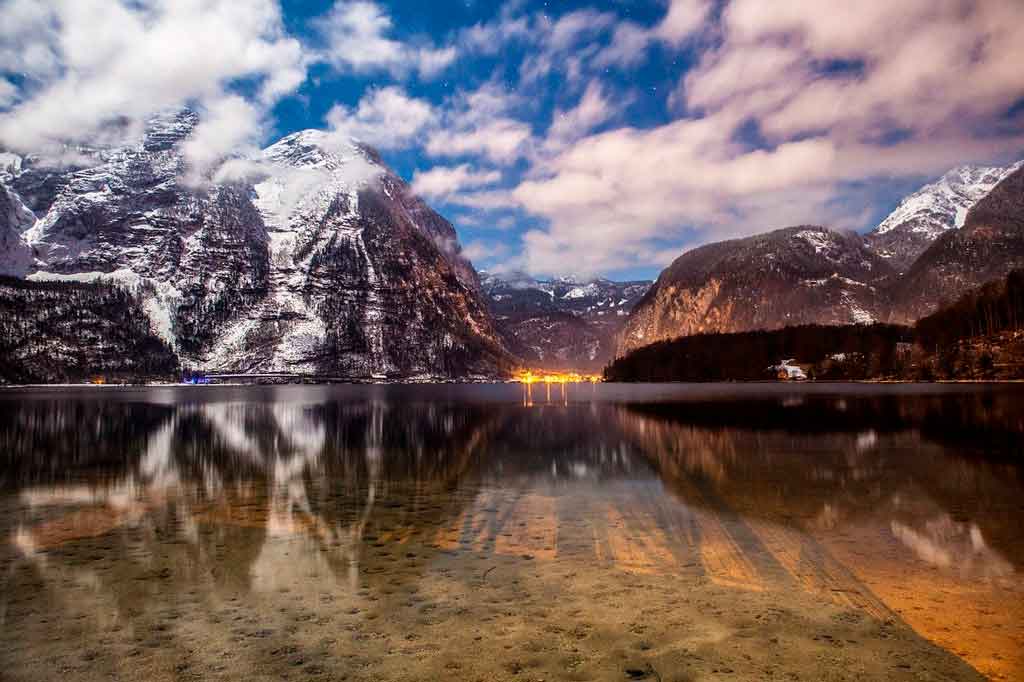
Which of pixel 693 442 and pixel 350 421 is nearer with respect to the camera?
pixel 693 442

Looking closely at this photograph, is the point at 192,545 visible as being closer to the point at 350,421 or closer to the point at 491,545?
the point at 491,545

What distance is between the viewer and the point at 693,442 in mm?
49625

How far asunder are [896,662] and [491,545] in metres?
11.2

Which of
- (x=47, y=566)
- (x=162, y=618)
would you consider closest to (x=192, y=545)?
(x=47, y=566)

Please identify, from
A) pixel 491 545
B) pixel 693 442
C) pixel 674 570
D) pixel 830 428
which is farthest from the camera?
pixel 830 428

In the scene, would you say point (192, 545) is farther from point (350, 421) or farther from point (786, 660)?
point (350, 421)

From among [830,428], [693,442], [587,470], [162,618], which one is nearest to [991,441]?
[830,428]

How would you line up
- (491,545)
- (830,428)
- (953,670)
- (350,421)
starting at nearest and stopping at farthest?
(953,670) < (491,545) < (830,428) < (350,421)

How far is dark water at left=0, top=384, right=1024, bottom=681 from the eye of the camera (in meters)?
11.2

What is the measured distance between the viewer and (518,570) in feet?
54.2

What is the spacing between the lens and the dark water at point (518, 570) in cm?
1116

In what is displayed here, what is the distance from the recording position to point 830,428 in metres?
59.9

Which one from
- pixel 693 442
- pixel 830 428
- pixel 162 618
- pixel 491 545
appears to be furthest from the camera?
pixel 830 428

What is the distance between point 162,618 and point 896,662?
13938mm
